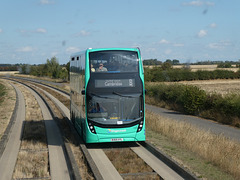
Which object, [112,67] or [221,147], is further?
[112,67]

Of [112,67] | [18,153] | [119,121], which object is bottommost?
[18,153]

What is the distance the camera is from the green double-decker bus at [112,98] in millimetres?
12766

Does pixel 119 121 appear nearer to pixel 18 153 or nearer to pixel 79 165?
pixel 79 165

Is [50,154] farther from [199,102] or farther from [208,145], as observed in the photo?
[199,102]

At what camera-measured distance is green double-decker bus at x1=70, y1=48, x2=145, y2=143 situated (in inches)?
503

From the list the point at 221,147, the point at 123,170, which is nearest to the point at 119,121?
the point at 123,170

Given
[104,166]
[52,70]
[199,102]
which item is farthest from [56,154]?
[52,70]

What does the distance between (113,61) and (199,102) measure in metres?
17.1

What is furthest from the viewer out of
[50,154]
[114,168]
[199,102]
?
[199,102]

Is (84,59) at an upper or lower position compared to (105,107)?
upper

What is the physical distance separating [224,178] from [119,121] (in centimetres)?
487

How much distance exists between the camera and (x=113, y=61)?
512 inches

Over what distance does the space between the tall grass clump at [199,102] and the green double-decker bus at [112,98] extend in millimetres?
11851

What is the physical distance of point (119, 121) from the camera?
42.0 feet
